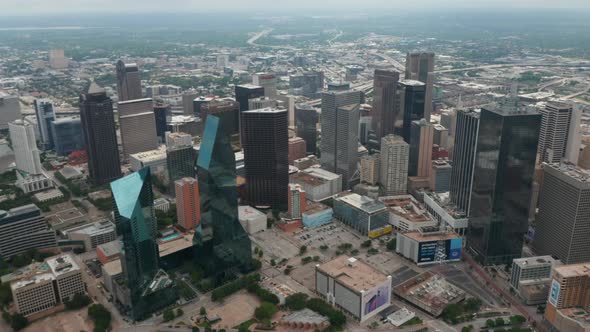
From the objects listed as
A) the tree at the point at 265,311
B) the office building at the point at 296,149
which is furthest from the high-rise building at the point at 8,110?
the tree at the point at 265,311

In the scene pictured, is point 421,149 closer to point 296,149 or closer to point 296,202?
point 296,149

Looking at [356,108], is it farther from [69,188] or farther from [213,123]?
[69,188]

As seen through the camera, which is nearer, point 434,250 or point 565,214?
point 565,214

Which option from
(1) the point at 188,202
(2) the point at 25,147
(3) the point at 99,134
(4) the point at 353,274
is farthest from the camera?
(2) the point at 25,147

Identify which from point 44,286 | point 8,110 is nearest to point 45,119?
point 8,110

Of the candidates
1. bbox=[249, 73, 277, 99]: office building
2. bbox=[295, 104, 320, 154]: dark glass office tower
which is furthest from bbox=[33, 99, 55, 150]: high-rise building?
bbox=[295, 104, 320, 154]: dark glass office tower

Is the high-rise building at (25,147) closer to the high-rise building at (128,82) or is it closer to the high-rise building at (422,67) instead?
the high-rise building at (128,82)

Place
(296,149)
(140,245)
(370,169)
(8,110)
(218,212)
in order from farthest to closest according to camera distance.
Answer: (8,110)
(296,149)
(370,169)
(218,212)
(140,245)
